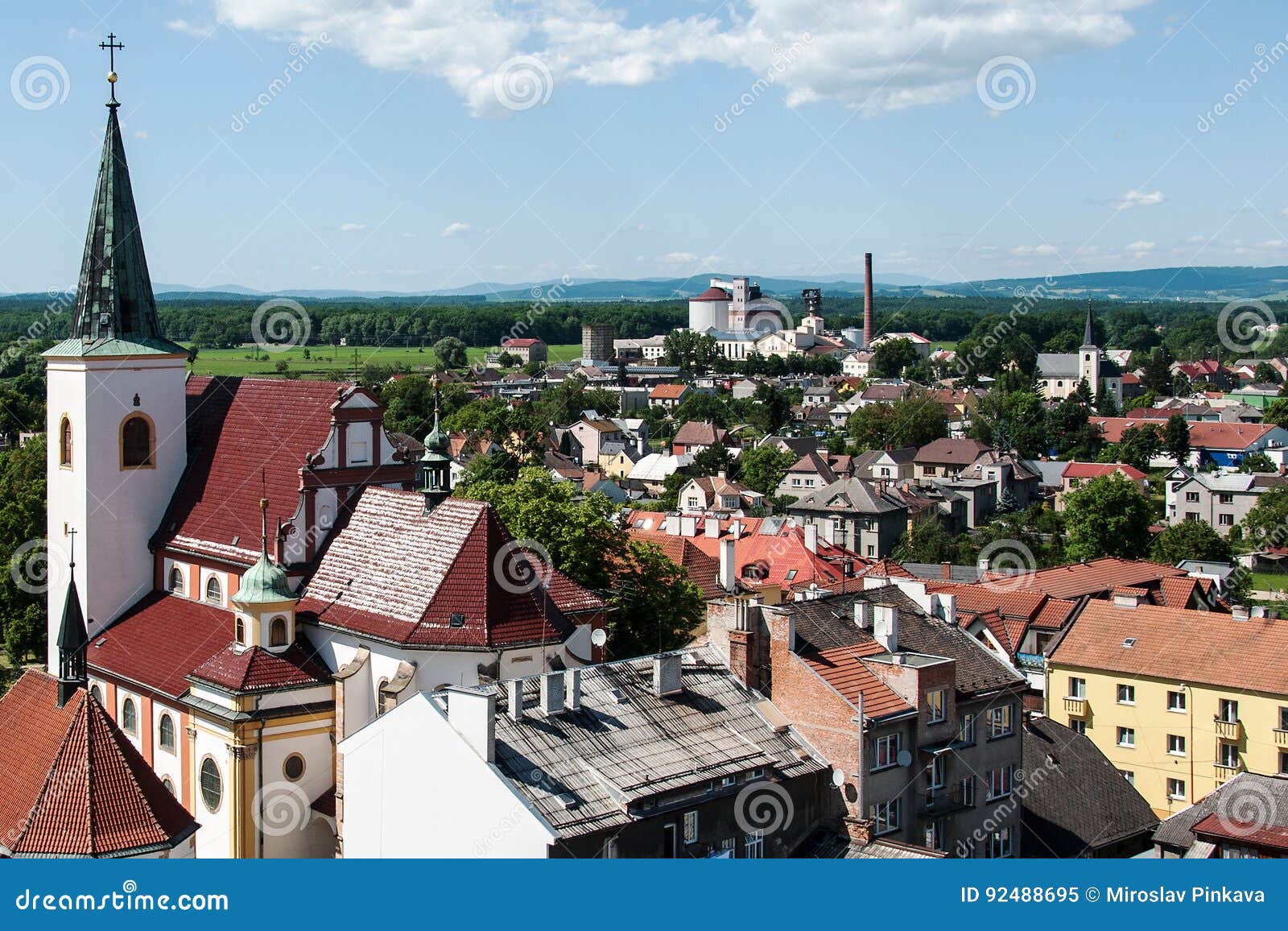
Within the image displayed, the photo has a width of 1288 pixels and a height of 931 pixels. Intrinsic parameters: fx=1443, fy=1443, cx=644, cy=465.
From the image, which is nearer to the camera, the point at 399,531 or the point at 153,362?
the point at 399,531

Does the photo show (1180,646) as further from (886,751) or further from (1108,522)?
(1108,522)

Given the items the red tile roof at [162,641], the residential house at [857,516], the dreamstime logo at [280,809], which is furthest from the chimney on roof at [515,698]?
the residential house at [857,516]

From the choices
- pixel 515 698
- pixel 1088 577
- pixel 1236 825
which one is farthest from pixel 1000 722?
pixel 1088 577

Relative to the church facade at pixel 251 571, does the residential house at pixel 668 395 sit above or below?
above

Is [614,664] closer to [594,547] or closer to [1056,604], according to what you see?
[594,547]

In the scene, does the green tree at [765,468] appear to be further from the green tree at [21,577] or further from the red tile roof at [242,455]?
the red tile roof at [242,455]

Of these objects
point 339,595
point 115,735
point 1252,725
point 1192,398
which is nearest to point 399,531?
point 339,595

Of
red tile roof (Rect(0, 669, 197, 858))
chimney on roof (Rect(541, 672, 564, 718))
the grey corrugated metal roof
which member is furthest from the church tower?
red tile roof (Rect(0, 669, 197, 858))

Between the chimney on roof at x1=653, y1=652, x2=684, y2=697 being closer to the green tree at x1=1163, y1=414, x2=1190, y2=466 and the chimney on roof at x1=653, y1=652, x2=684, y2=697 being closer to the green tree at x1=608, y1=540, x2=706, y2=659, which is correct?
the green tree at x1=608, y1=540, x2=706, y2=659
